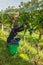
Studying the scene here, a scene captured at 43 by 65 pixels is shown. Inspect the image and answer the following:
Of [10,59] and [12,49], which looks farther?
[12,49]

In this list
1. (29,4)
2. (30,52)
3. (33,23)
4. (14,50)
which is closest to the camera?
(33,23)

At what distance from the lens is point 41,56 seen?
715cm

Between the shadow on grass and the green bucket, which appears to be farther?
the green bucket

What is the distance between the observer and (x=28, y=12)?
21.0 feet

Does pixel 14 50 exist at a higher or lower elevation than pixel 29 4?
lower

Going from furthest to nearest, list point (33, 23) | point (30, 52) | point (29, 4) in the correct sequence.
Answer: point (30, 52), point (29, 4), point (33, 23)

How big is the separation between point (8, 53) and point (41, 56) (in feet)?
4.00

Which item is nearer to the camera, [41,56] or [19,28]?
[41,56]

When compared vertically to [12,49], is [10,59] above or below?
below

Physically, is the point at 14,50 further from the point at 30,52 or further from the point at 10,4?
the point at 10,4

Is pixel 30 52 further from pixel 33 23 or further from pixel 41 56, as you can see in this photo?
pixel 33 23

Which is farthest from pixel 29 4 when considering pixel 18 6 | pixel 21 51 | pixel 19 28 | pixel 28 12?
pixel 21 51

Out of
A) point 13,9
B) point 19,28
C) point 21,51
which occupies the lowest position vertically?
point 21,51

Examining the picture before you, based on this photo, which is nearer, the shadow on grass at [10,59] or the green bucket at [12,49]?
the shadow on grass at [10,59]
